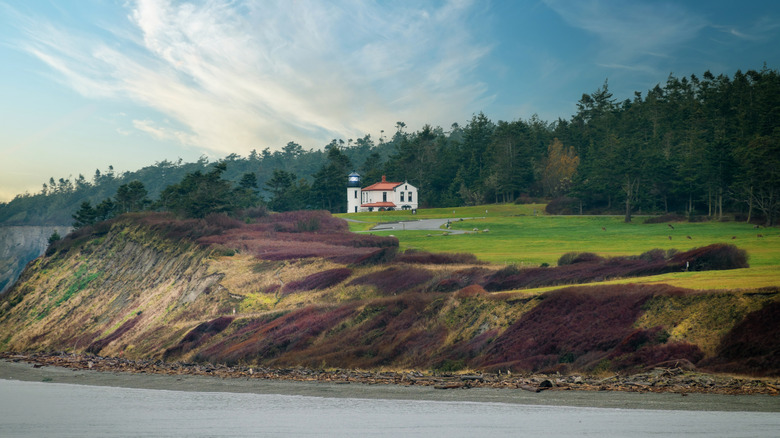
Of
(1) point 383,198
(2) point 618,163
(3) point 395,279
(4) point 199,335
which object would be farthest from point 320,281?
(1) point 383,198

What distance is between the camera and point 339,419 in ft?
55.4

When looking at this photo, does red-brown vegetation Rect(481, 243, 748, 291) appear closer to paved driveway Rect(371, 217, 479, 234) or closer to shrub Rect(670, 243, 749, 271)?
shrub Rect(670, 243, 749, 271)

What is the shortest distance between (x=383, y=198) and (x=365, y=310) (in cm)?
9036

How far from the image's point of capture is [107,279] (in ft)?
199

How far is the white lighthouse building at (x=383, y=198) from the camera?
120438 mm

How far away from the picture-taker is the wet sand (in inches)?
633

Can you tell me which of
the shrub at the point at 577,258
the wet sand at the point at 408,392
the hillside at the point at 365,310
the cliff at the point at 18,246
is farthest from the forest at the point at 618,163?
the cliff at the point at 18,246

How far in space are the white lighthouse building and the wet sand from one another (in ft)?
296

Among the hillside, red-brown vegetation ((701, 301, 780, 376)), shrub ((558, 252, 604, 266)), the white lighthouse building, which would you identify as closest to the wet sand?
red-brown vegetation ((701, 301, 780, 376))

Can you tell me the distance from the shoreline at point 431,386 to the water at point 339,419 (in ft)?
2.62

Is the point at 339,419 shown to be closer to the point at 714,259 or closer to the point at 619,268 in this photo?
the point at 619,268

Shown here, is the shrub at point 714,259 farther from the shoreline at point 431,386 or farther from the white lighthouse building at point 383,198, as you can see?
the white lighthouse building at point 383,198

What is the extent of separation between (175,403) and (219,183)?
65.5 meters

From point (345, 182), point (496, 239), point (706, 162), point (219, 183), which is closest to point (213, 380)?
point (496, 239)
